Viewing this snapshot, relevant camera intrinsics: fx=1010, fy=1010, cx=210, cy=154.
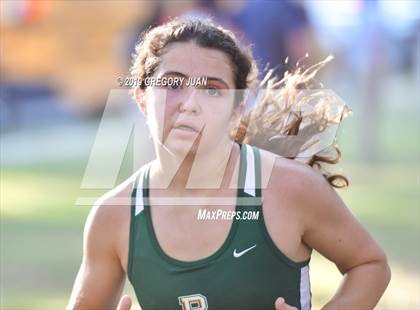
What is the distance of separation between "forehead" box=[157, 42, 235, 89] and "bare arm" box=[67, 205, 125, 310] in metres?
0.58

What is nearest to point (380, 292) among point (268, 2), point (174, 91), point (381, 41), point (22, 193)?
point (174, 91)

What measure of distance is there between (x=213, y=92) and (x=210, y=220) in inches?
18.5

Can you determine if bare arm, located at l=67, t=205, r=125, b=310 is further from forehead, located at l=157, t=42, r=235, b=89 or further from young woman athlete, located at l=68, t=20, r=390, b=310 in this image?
forehead, located at l=157, t=42, r=235, b=89

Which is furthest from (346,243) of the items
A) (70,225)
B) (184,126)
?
(70,225)

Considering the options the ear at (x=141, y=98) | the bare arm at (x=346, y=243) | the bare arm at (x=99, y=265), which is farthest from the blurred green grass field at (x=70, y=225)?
the ear at (x=141, y=98)

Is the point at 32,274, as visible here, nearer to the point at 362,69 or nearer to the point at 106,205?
the point at 106,205

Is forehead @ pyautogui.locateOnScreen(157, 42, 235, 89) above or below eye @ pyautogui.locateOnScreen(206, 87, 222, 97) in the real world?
above

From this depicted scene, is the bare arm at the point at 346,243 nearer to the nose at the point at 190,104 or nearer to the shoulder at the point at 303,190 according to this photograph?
the shoulder at the point at 303,190

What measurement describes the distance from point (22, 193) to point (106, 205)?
589 centimetres

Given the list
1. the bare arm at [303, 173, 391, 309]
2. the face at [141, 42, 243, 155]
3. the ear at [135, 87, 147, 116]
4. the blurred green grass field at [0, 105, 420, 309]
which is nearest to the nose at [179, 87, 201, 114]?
the face at [141, 42, 243, 155]

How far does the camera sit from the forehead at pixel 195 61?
368 centimetres

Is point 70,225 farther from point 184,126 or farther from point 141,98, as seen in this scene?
point 184,126

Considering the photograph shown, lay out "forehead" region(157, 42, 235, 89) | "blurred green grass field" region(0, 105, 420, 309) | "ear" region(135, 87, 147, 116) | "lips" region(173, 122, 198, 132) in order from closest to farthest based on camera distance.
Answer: "lips" region(173, 122, 198, 132), "forehead" region(157, 42, 235, 89), "ear" region(135, 87, 147, 116), "blurred green grass field" region(0, 105, 420, 309)

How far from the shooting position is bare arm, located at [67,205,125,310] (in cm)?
377
